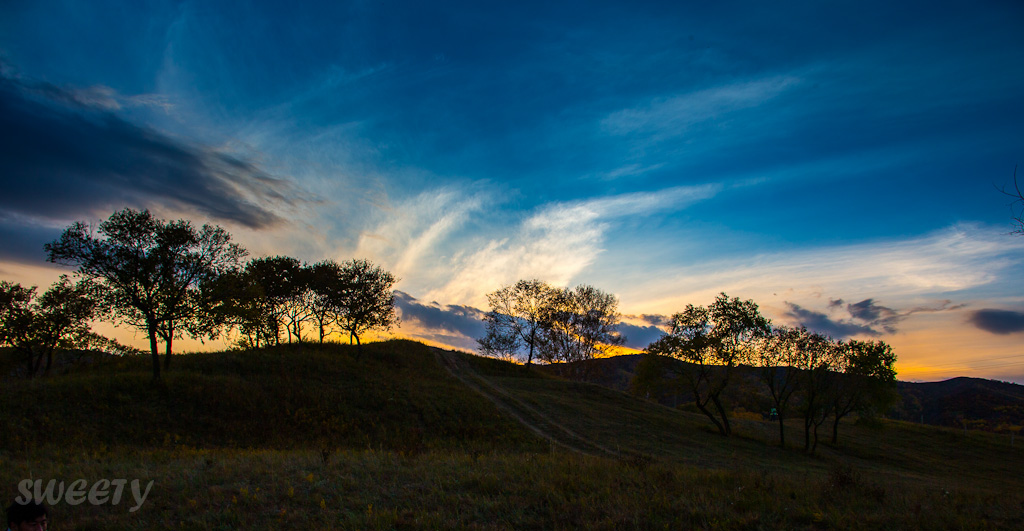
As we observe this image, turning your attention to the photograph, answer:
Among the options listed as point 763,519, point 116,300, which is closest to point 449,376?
point 116,300

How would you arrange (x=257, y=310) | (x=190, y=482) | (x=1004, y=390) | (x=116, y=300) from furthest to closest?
1. (x=1004, y=390)
2. (x=257, y=310)
3. (x=116, y=300)
4. (x=190, y=482)

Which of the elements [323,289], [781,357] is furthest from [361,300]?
[781,357]

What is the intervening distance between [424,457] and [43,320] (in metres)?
43.8

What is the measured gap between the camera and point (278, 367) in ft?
113

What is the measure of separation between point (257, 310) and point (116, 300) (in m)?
12.0

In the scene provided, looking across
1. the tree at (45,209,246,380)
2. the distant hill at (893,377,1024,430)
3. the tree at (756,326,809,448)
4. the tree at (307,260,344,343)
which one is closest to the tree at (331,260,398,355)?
the tree at (307,260,344,343)

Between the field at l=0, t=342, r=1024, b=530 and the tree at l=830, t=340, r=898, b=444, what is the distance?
15.8ft

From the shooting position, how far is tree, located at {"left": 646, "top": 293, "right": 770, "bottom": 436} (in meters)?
39.7

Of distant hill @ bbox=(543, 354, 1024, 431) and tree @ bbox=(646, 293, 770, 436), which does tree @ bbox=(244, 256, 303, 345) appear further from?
distant hill @ bbox=(543, 354, 1024, 431)

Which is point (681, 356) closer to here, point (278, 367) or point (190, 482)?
point (278, 367)

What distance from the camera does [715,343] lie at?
3988cm

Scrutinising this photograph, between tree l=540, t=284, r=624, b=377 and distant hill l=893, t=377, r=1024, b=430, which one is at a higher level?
tree l=540, t=284, r=624, b=377

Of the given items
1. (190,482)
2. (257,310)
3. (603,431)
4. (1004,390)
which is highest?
(257,310)

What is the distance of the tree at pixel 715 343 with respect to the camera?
39656 mm
